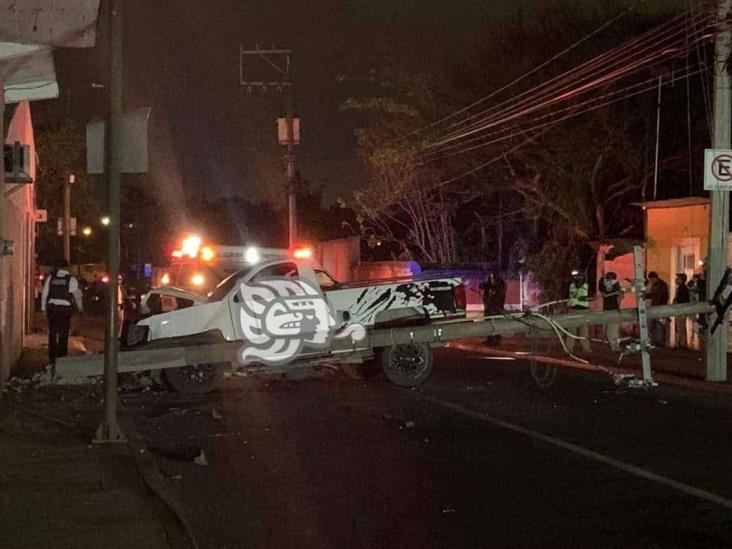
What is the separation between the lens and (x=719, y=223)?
18500mm

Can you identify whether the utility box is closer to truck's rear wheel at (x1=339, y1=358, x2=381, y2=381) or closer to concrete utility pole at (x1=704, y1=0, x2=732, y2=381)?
truck's rear wheel at (x1=339, y1=358, x2=381, y2=381)

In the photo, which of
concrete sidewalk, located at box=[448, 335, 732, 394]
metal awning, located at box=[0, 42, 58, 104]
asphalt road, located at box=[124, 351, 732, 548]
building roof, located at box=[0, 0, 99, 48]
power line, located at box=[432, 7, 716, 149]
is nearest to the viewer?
asphalt road, located at box=[124, 351, 732, 548]

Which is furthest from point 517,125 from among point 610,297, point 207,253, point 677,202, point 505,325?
point 505,325

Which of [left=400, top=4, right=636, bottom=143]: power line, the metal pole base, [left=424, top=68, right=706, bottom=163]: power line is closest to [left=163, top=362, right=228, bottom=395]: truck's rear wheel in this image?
the metal pole base

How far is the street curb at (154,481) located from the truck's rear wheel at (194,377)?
4006mm

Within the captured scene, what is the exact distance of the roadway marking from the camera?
9508mm

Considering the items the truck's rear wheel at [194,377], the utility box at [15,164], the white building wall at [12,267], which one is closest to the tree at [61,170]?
the white building wall at [12,267]

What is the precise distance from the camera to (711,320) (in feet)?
59.8

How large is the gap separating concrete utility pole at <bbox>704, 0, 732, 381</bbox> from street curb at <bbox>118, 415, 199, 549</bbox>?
9469 mm

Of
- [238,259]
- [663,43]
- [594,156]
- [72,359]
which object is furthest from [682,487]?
[594,156]

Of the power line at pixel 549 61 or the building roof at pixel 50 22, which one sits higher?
the power line at pixel 549 61

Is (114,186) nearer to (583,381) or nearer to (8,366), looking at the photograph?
(8,366)

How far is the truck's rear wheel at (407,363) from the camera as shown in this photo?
1783 cm

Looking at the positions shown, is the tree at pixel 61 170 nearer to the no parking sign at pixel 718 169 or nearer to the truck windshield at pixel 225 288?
the truck windshield at pixel 225 288
